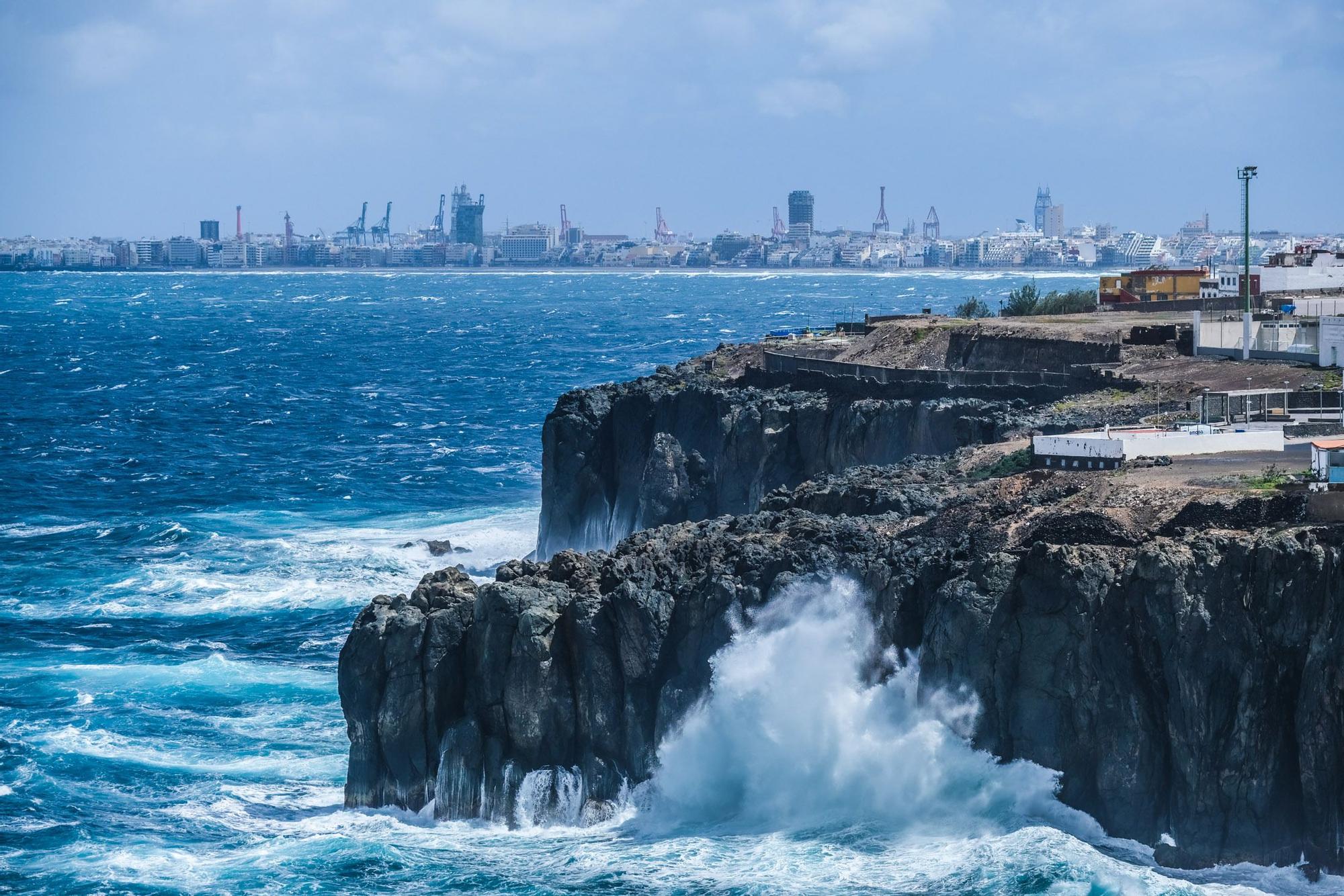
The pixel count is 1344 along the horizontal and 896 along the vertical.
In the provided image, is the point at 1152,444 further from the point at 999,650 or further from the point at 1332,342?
the point at 1332,342

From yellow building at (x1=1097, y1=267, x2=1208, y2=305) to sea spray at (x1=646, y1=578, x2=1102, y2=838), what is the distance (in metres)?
50.5

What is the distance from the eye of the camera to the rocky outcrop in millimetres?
52969

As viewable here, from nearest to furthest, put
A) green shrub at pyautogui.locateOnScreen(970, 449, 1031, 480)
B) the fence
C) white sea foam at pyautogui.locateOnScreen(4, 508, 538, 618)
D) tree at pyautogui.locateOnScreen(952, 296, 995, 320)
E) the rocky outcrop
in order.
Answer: green shrub at pyautogui.locateOnScreen(970, 449, 1031, 480)
the rocky outcrop
white sea foam at pyautogui.locateOnScreen(4, 508, 538, 618)
the fence
tree at pyautogui.locateOnScreen(952, 296, 995, 320)

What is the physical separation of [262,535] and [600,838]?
3890cm

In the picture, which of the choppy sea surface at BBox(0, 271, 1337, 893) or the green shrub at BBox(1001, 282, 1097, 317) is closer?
the choppy sea surface at BBox(0, 271, 1337, 893)

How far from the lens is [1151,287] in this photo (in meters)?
80.2

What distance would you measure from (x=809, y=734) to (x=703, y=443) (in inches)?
1129

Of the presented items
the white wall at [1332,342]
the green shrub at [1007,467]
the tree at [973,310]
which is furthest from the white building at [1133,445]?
the tree at [973,310]

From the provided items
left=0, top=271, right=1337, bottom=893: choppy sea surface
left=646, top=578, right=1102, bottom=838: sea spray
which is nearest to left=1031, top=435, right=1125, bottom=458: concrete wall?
left=646, top=578, right=1102, bottom=838: sea spray

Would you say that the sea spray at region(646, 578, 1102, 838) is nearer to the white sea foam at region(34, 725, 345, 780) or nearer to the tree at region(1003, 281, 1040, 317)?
the white sea foam at region(34, 725, 345, 780)

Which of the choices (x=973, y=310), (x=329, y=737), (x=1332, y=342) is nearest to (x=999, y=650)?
(x=329, y=737)

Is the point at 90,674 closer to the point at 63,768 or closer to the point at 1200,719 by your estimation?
the point at 63,768

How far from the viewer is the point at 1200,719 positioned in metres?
27.9

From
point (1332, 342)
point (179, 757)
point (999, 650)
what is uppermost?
point (1332, 342)
